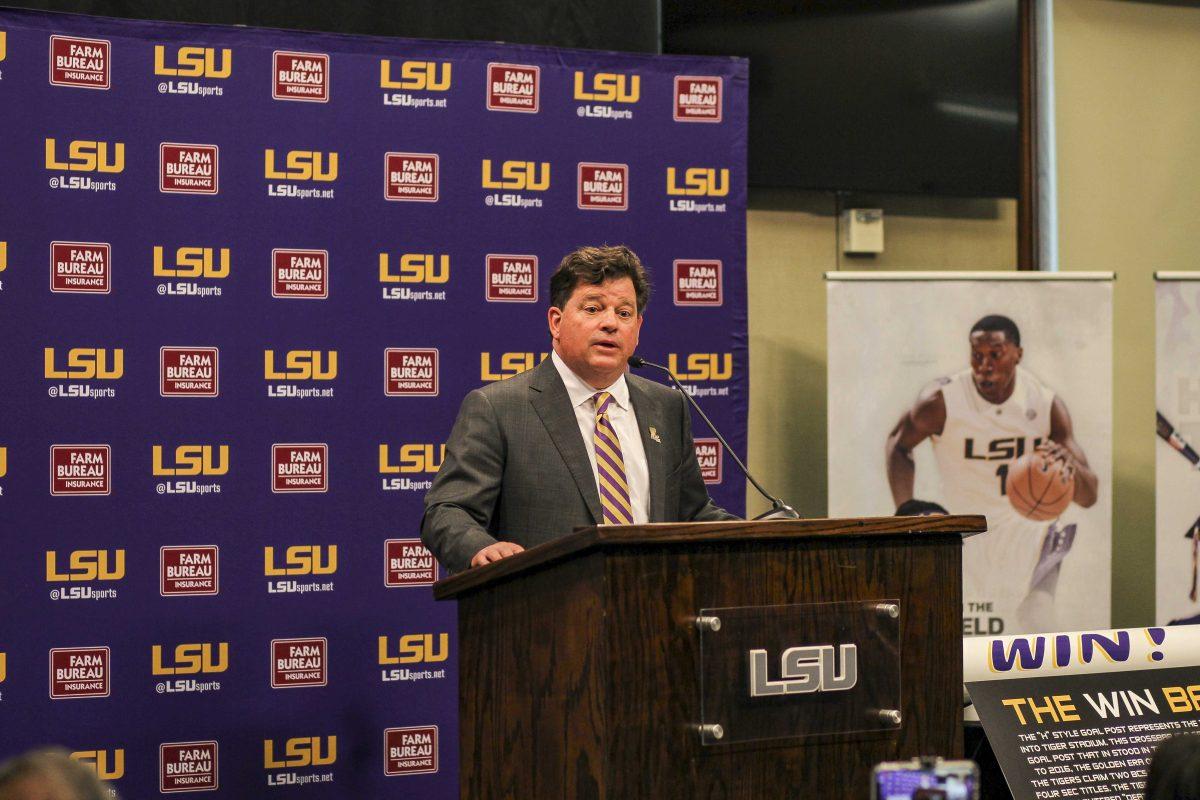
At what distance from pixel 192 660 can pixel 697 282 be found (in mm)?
2278

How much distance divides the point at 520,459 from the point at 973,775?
6.46 feet

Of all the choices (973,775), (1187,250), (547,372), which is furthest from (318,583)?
(1187,250)

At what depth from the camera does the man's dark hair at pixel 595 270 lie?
3.04 metres

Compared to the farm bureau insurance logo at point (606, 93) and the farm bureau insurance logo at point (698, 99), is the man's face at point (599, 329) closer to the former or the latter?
the farm bureau insurance logo at point (606, 93)

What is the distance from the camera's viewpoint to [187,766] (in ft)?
14.6

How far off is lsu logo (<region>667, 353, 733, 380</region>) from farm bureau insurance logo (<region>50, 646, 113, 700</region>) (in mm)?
Result: 2232

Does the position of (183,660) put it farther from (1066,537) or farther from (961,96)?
(961,96)

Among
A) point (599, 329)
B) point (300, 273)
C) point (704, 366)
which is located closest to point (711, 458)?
point (704, 366)

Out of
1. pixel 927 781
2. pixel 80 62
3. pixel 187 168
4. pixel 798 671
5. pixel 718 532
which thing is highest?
pixel 80 62

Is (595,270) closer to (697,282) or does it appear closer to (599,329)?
(599,329)

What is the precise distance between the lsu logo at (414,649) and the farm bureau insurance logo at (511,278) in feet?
4.09

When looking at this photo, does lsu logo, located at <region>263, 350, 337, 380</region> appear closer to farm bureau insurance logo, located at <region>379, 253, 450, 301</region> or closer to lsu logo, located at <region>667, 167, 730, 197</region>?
farm bureau insurance logo, located at <region>379, 253, 450, 301</region>

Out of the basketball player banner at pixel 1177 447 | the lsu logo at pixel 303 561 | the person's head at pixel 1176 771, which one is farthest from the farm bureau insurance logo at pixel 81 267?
the basketball player banner at pixel 1177 447

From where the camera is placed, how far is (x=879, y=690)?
2.21 meters
